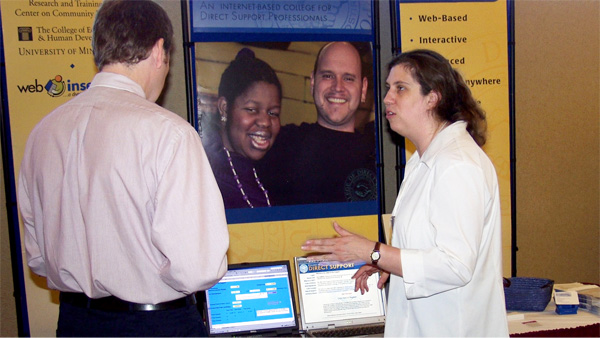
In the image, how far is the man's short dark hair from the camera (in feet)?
4.93

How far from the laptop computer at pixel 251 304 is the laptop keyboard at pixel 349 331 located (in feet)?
0.38

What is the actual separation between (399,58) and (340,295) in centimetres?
111

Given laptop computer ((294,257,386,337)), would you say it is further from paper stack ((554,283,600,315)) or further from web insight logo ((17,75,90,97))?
web insight logo ((17,75,90,97))

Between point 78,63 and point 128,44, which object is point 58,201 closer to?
point 128,44

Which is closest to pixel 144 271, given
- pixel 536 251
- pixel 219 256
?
pixel 219 256

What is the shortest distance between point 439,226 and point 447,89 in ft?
1.74

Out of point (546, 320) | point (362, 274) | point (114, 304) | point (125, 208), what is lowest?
point (546, 320)

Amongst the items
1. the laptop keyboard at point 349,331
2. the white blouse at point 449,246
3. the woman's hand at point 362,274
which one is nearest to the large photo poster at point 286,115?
the laptop keyboard at point 349,331

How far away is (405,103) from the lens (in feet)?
6.39

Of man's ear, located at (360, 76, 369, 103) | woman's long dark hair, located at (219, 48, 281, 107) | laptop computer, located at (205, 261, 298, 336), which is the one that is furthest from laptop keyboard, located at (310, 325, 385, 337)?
man's ear, located at (360, 76, 369, 103)

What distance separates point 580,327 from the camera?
2416 millimetres

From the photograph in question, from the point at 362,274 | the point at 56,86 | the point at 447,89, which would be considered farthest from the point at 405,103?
the point at 56,86

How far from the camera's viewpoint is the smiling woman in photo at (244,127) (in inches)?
140

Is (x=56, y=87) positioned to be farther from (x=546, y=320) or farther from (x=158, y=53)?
(x=546, y=320)
